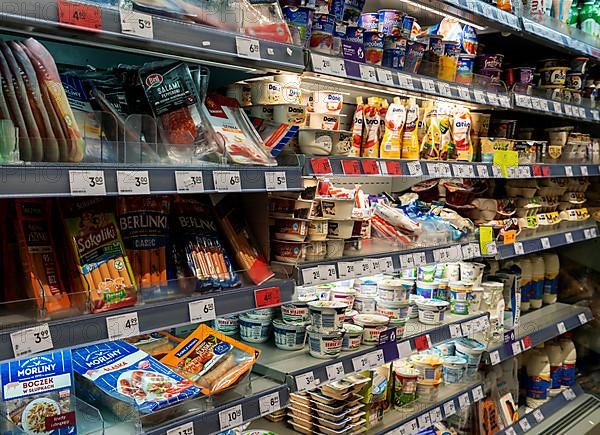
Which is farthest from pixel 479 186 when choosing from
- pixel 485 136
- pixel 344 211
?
pixel 344 211

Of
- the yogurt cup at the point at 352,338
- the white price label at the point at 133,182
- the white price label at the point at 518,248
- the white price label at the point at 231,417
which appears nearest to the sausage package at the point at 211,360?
the white price label at the point at 231,417

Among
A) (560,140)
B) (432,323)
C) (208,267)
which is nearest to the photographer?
(208,267)

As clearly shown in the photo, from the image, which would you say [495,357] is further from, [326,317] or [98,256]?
[98,256]

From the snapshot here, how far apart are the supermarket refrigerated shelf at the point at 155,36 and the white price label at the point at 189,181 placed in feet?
0.97

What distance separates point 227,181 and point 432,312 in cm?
133

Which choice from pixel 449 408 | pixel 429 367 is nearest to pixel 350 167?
pixel 429 367

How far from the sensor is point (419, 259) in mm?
2270

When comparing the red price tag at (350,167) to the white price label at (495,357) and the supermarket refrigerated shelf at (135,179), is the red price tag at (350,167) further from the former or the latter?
the white price label at (495,357)

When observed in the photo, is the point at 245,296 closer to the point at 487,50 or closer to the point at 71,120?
the point at 71,120

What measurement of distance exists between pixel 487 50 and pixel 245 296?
2443 millimetres

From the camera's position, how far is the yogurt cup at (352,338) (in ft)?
6.88

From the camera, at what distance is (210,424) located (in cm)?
152

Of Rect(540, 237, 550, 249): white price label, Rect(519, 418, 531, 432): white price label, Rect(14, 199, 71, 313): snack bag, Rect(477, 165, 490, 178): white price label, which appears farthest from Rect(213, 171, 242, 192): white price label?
Rect(519, 418, 531, 432): white price label

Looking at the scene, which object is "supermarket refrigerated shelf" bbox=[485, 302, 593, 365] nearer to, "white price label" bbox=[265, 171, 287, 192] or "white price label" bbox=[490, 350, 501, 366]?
"white price label" bbox=[490, 350, 501, 366]
